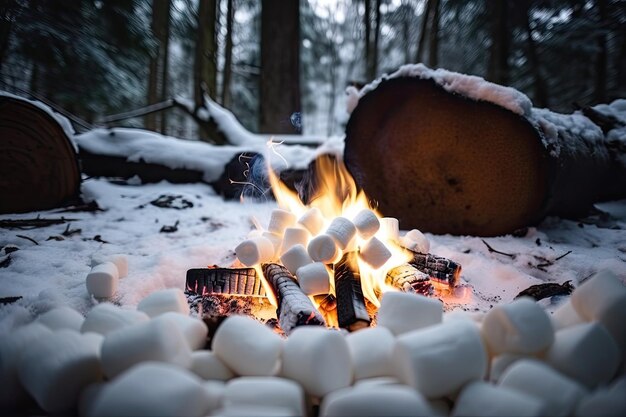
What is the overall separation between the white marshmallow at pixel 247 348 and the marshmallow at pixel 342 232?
2.44 ft

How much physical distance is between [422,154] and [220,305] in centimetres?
186

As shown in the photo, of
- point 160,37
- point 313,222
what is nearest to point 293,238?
point 313,222

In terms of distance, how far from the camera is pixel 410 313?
1.05 m

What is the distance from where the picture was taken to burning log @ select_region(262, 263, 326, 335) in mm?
1210

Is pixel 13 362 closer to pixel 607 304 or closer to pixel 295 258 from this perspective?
pixel 295 258

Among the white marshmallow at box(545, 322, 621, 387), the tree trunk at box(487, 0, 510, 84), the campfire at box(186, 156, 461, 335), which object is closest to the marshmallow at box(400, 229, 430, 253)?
the campfire at box(186, 156, 461, 335)

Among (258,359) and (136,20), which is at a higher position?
(136,20)

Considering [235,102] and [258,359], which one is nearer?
[258,359]

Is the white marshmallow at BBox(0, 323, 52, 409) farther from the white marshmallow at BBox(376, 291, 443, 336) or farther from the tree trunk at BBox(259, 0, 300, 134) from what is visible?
the tree trunk at BBox(259, 0, 300, 134)

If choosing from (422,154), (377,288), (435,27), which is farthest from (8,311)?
(435,27)

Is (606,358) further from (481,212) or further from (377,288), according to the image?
(481,212)

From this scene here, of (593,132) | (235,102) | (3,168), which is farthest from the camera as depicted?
(235,102)

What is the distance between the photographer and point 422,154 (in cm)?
266

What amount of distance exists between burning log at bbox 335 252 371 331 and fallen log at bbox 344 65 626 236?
1.29 metres
